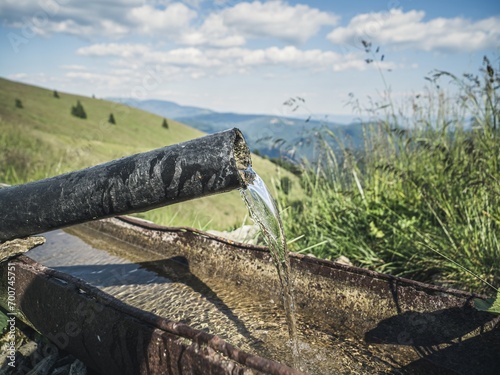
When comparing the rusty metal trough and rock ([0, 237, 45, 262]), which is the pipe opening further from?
rock ([0, 237, 45, 262])

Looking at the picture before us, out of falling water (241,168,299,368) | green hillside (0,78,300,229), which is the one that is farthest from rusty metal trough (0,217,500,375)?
green hillside (0,78,300,229)

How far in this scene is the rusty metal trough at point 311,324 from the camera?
5.75 ft

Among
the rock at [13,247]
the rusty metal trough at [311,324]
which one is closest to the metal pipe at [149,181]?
the rusty metal trough at [311,324]

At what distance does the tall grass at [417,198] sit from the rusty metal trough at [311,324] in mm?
762

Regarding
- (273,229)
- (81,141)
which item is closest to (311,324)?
(273,229)

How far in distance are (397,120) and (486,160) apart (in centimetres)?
128

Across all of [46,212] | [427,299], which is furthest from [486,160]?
[46,212]

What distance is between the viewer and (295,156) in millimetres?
5719

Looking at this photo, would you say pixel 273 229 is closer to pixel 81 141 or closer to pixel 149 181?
pixel 149 181

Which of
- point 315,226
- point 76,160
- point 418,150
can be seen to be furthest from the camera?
point 76,160

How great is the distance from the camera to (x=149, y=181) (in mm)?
1747

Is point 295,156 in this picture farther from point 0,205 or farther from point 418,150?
point 0,205

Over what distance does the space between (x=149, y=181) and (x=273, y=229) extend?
3.93ft

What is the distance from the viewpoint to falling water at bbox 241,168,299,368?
2213 millimetres
